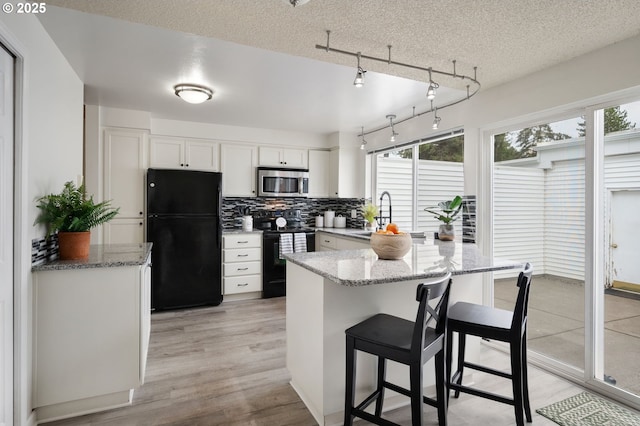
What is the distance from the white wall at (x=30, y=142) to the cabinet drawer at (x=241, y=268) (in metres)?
2.31

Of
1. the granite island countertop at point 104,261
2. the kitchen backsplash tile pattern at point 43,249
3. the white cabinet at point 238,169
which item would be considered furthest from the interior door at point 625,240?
the white cabinet at point 238,169

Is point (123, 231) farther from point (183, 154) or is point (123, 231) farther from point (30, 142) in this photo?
point (30, 142)

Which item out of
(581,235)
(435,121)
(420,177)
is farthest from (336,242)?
(581,235)

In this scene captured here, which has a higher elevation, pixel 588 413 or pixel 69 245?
pixel 69 245

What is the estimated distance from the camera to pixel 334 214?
554 centimetres

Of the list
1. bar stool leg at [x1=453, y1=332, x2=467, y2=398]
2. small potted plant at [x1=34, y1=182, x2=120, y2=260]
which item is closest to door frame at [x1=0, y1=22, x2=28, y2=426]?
small potted plant at [x1=34, y1=182, x2=120, y2=260]

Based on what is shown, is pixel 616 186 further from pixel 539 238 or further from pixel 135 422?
pixel 135 422

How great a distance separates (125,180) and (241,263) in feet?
5.66

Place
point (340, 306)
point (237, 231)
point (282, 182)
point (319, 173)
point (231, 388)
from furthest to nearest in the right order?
point (319, 173), point (282, 182), point (237, 231), point (231, 388), point (340, 306)

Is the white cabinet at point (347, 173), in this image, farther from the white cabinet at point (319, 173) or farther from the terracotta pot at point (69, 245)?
the terracotta pot at point (69, 245)

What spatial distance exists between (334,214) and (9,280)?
13.9ft

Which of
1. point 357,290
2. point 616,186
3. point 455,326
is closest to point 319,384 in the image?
point 357,290

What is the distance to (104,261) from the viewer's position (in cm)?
211

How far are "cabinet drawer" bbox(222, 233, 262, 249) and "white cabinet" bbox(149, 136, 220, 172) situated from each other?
0.97 metres
